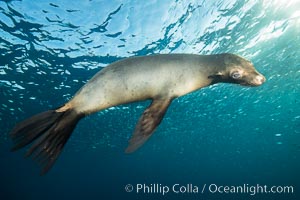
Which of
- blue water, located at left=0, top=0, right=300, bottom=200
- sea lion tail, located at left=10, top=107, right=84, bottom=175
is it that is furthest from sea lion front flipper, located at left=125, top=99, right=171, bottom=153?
blue water, located at left=0, top=0, right=300, bottom=200

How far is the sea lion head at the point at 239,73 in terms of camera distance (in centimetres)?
309

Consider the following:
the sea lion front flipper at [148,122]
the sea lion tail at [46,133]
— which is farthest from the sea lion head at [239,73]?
the sea lion tail at [46,133]

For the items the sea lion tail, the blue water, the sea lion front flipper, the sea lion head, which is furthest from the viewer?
the blue water

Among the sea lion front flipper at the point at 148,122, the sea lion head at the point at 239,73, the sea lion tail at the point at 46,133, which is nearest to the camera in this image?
the sea lion front flipper at the point at 148,122

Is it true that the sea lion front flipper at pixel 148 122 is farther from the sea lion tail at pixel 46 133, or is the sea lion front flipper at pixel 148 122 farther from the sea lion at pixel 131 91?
the sea lion tail at pixel 46 133

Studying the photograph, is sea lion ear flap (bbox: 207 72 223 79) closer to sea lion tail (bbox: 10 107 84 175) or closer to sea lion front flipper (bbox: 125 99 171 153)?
sea lion front flipper (bbox: 125 99 171 153)

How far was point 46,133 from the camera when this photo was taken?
2.96 meters

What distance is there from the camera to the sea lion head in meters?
3.09

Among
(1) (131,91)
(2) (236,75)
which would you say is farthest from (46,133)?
(2) (236,75)

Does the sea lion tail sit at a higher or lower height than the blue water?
lower

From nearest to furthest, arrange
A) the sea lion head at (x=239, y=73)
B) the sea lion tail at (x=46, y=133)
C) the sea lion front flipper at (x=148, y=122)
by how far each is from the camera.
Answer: the sea lion front flipper at (x=148, y=122) < the sea lion tail at (x=46, y=133) < the sea lion head at (x=239, y=73)

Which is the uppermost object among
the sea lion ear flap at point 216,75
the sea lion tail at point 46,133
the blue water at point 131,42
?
the blue water at point 131,42

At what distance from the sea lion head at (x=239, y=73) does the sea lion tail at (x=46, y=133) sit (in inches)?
66.5

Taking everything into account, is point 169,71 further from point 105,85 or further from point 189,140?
point 189,140
